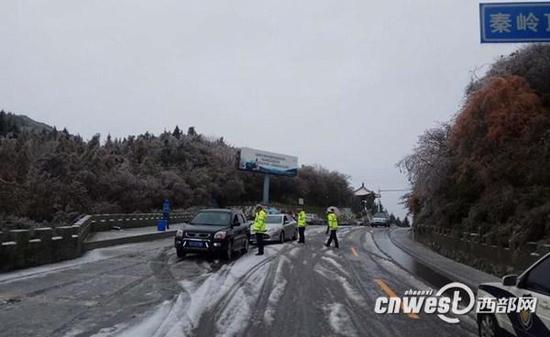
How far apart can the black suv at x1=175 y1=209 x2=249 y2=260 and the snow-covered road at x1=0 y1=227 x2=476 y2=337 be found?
2.17 ft

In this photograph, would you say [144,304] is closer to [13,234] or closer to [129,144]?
[13,234]

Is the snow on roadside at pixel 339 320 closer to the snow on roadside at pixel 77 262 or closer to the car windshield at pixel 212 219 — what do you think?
the snow on roadside at pixel 77 262

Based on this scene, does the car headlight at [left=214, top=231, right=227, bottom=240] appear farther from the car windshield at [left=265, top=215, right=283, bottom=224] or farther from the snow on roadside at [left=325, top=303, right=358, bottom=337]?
the car windshield at [left=265, top=215, right=283, bottom=224]

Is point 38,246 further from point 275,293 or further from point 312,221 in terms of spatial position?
point 312,221

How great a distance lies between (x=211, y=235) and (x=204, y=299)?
7.33m

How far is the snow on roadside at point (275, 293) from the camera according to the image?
849 centimetres

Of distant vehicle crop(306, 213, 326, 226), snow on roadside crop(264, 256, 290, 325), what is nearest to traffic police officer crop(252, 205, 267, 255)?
snow on roadside crop(264, 256, 290, 325)

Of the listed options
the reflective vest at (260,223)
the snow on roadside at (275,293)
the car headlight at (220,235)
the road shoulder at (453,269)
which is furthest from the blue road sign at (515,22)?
the reflective vest at (260,223)

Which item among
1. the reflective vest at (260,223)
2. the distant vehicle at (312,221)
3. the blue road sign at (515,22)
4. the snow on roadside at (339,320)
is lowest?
the snow on roadside at (339,320)

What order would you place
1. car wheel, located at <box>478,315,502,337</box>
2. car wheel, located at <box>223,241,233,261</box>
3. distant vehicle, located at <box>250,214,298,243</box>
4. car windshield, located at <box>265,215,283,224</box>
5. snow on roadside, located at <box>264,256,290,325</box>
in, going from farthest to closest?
1. car windshield, located at <box>265,215,283,224</box>
2. distant vehicle, located at <box>250,214,298,243</box>
3. car wheel, located at <box>223,241,233,261</box>
4. snow on roadside, located at <box>264,256,290,325</box>
5. car wheel, located at <box>478,315,502,337</box>

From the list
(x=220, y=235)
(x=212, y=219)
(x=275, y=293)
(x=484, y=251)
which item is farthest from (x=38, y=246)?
(x=484, y=251)

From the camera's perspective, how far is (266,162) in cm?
8362

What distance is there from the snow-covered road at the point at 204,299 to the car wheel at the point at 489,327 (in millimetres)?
969

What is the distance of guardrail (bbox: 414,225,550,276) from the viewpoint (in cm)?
1278
